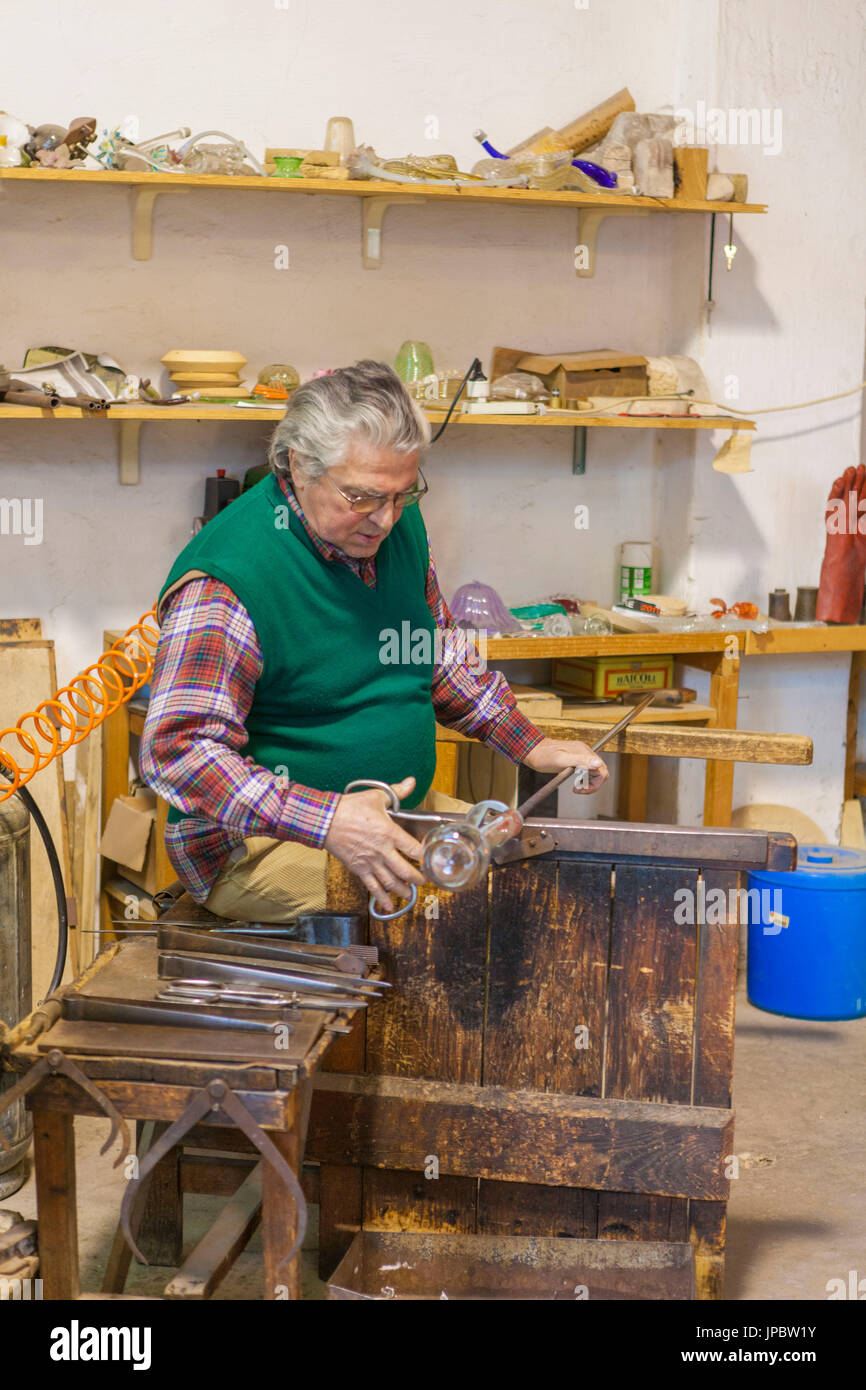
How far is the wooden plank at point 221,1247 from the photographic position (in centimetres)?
212

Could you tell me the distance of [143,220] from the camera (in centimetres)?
404

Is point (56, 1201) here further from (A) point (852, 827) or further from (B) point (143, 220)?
(A) point (852, 827)

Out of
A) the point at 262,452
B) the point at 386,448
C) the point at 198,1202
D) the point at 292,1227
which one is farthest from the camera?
the point at 262,452

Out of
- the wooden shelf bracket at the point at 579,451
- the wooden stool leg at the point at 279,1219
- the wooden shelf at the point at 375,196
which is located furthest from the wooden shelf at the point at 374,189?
the wooden stool leg at the point at 279,1219

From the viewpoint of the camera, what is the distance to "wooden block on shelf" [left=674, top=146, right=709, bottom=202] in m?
4.20

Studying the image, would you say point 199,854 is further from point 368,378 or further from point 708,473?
point 708,473

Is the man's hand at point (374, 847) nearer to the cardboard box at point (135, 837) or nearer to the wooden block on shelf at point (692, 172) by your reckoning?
the cardboard box at point (135, 837)

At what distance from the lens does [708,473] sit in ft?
15.0

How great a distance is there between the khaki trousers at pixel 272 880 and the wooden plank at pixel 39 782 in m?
1.48

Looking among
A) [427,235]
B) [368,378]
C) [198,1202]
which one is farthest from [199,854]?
[427,235]

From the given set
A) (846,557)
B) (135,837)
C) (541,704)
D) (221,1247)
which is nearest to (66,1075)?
(221,1247)

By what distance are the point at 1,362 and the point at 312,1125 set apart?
246cm

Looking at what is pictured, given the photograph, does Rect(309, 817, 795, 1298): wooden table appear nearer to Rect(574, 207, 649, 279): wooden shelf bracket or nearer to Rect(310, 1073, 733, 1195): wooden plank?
Rect(310, 1073, 733, 1195): wooden plank

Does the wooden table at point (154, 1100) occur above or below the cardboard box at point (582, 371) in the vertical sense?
below
